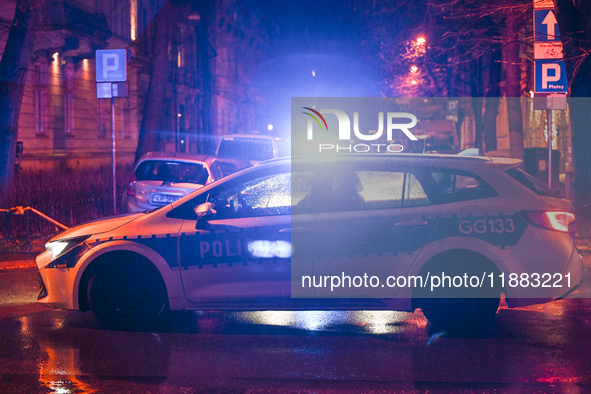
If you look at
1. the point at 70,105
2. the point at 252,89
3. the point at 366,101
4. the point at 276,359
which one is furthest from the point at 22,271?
the point at 252,89

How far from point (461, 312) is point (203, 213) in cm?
243

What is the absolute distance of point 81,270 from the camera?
6.76 meters

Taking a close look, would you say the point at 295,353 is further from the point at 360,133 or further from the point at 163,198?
the point at 360,133

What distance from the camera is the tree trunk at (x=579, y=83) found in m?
14.5

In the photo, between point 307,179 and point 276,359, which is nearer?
point 276,359

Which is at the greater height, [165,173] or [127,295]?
[165,173]

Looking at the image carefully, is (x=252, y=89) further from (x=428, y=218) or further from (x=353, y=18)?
(x=428, y=218)

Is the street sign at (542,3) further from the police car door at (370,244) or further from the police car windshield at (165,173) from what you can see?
the police car door at (370,244)

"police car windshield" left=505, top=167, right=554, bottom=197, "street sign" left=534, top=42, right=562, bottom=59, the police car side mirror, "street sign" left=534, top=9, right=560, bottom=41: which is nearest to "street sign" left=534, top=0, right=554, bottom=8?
"street sign" left=534, top=9, right=560, bottom=41

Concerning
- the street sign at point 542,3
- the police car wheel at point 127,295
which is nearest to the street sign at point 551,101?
the street sign at point 542,3

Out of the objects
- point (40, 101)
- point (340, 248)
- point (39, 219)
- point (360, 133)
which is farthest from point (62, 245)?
point (360, 133)

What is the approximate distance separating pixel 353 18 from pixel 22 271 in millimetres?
17595

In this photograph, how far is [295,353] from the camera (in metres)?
6.01

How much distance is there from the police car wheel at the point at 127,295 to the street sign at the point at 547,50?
9.50 m
